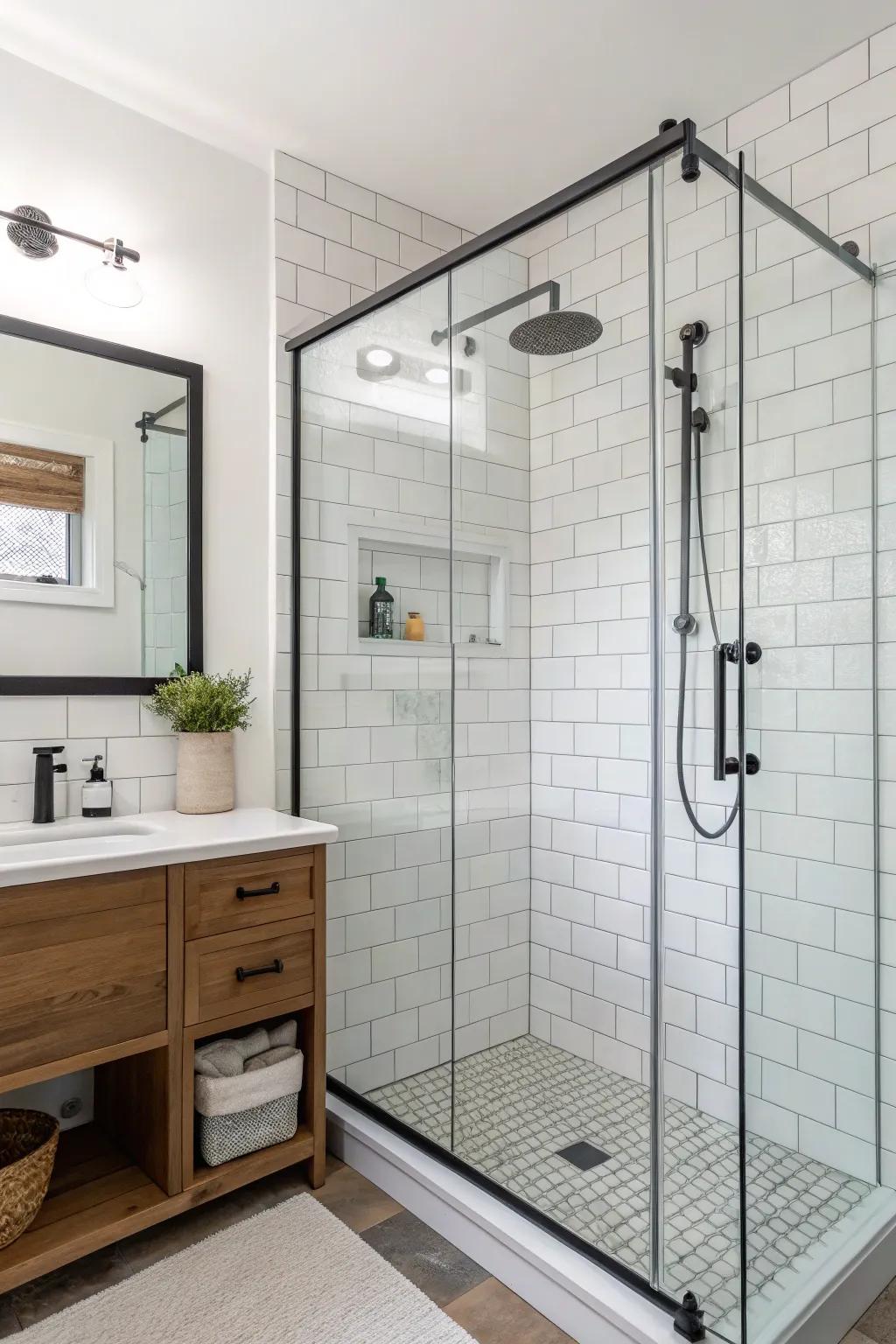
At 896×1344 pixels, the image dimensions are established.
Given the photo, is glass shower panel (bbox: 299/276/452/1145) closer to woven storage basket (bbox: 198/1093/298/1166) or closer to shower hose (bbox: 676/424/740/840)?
woven storage basket (bbox: 198/1093/298/1166)

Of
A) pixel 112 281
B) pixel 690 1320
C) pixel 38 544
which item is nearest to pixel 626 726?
pixel 690 1320

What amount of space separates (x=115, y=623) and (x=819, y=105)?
2.25 metres

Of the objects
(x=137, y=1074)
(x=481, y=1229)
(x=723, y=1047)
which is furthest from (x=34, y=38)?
(x=481, y=1229)

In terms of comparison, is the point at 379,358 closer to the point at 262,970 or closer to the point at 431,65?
the point at 431,65

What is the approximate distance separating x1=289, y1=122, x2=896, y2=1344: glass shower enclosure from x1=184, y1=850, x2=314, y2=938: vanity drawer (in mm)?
288

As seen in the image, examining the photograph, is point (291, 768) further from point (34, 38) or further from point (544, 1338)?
point (34, 38)

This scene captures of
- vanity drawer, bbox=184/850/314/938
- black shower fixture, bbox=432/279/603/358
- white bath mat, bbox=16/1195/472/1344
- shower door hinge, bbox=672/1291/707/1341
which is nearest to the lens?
shower door hinge, bbox=672/1291/707/1341

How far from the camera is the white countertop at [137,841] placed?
1.62m

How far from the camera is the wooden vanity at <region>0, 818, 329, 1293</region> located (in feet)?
5.27

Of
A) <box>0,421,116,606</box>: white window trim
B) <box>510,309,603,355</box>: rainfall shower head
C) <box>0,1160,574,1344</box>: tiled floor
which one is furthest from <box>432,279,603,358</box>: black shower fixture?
<box>0,1160,574,1344</box>: tiled floor

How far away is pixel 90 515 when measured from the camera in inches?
83.5

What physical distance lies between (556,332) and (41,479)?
128cm

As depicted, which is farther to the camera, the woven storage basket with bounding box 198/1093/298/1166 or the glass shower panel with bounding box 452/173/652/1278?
the woven storage basket with bounding box 198/1093/298/1166

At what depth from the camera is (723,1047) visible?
1.43 meters
